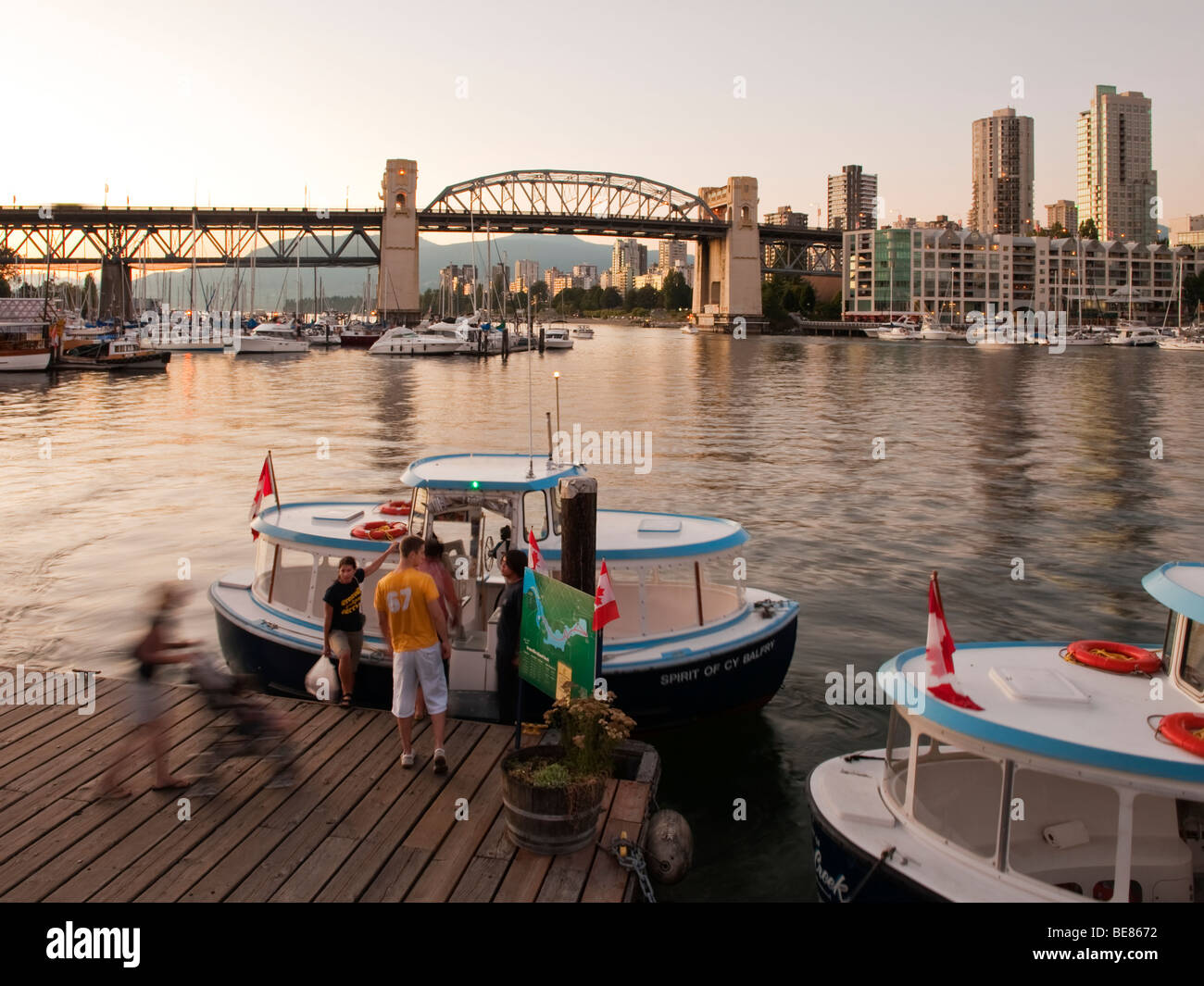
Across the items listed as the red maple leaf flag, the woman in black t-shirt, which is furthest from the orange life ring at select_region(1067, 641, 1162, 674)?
the woman in black t-shirt

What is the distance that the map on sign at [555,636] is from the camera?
360 inches

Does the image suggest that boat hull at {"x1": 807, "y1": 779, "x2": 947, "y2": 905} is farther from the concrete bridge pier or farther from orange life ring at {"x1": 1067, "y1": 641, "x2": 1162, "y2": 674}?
the concrete bridge pier

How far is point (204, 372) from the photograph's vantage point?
83125mm

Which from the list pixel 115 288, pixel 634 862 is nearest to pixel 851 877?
pixel 634 862

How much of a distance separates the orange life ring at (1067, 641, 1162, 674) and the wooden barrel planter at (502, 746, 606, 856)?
4220 mm

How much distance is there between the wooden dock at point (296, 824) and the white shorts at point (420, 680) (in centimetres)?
51

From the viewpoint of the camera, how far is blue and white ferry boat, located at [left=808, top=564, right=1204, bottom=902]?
23.6ft

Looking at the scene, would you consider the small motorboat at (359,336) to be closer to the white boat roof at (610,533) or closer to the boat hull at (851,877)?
the white boat roof at (610,533)

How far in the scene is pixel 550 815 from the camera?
7.58 metres
